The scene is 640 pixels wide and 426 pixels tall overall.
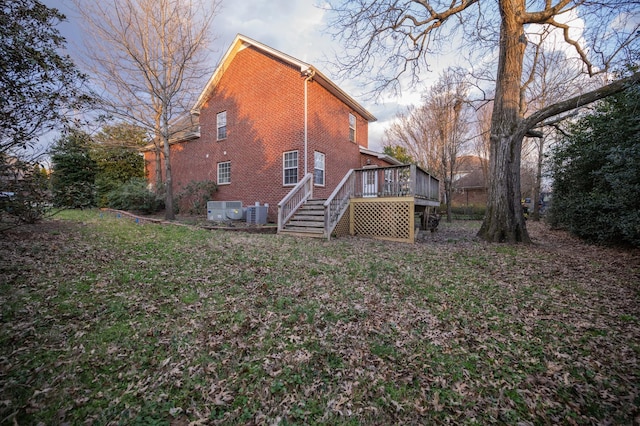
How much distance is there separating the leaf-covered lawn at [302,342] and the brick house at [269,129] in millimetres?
7928

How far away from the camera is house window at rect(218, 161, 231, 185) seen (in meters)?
14.5

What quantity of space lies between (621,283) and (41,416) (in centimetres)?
761

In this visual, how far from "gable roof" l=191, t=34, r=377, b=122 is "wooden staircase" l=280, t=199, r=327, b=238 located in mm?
5701

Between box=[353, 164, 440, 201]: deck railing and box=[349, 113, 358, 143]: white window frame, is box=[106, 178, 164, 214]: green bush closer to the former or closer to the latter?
box=[349, 113, 358, 143]: white window frame

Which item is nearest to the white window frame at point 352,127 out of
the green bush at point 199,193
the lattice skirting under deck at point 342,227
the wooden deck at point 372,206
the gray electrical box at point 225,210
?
the wooden deck at point 372,206

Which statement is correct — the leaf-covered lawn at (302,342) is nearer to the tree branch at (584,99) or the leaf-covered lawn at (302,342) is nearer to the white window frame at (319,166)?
the tree branch at (584,99)

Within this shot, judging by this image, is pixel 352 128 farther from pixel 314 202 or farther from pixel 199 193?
pixel 199 193

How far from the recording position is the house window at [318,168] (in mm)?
12470

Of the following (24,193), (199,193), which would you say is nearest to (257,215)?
(199,193)

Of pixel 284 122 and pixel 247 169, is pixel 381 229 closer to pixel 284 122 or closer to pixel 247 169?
pixel 284 122

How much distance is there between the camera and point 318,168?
1286 centimetres

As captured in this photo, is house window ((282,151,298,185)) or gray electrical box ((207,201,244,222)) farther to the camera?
house window ((282,151,298,185))

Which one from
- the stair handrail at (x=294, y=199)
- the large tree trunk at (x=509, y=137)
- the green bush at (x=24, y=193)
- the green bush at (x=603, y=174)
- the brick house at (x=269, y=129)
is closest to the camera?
the green bush at (x=24, y=193)

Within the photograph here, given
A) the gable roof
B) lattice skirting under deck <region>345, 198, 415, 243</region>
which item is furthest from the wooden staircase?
the gable roof
